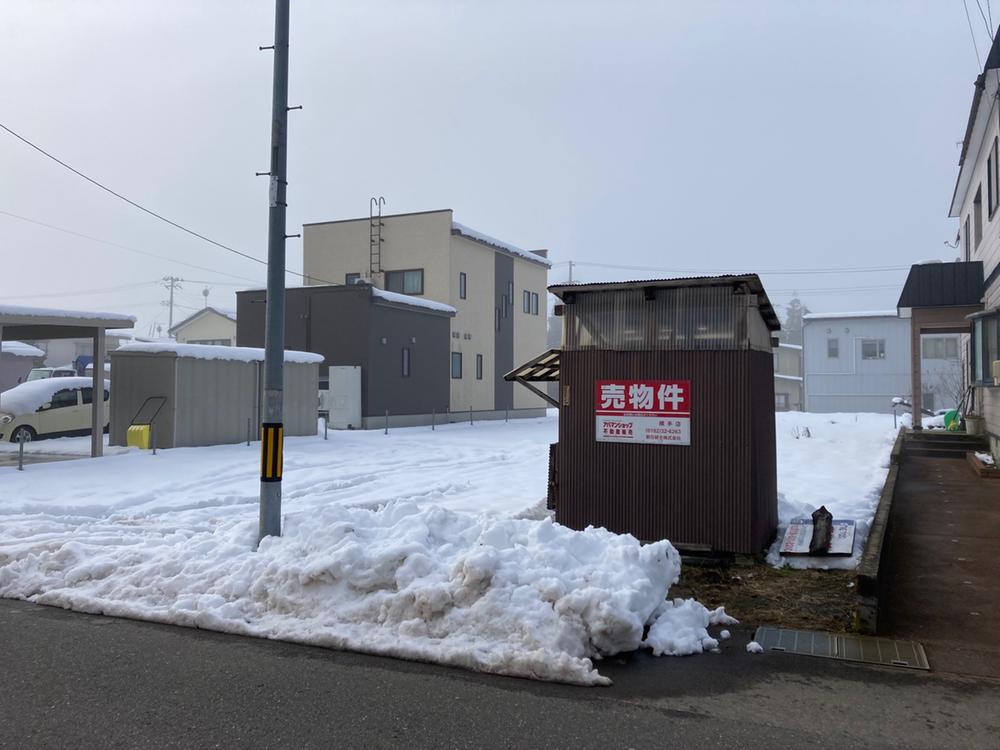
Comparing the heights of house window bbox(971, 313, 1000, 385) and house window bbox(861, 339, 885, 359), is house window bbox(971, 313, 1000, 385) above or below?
Result: below

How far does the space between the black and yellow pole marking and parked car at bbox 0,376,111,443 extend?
1472 centimetres

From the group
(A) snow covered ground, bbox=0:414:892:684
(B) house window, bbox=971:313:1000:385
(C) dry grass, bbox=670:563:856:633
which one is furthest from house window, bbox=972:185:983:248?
(C) dry grass, bbox=670:563:856:633

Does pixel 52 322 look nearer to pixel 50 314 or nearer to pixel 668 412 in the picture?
pixel 50 314

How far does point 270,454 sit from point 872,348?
42079 mm

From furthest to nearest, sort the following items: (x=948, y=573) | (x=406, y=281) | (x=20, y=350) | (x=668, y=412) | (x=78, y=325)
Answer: (x=20, y=350), (x=406, y=281), (x=78, y=325), (x=668, y=412), (x=948, y=573)

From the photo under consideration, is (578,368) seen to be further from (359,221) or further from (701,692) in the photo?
(359,221)

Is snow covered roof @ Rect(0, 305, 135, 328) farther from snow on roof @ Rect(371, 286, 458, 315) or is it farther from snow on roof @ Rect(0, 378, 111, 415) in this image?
snow on roof @ Rect(371, 286, 458, 315)

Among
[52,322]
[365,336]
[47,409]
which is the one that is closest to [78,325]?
[52,322]

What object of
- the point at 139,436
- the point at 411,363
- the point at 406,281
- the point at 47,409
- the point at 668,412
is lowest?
the point at 139,436

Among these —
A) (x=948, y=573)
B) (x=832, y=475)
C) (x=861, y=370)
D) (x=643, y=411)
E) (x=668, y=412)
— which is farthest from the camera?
(x=861, y=370)

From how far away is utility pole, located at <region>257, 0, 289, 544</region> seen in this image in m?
7.65

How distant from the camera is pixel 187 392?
1825cm

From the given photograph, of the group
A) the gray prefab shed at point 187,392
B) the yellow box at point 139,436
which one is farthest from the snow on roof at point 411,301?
the yellow box at point 139,436

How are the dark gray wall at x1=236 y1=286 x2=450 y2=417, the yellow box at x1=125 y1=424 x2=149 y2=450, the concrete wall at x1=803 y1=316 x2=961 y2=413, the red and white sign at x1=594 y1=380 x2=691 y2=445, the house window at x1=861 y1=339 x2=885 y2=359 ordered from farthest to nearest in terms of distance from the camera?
the house window at x1=861 y1=339 x2=885 y2=359, the concrete wall at x1=803 y1=316 x2=961 y2=413, the dark gray wall at x1=236 y1=286 x2=450 y2=417, the yellow box at x1=125 y1=424 x2=149 y2=450, the red and white sign at x1=594 y1=380 x2=691 y2=445
